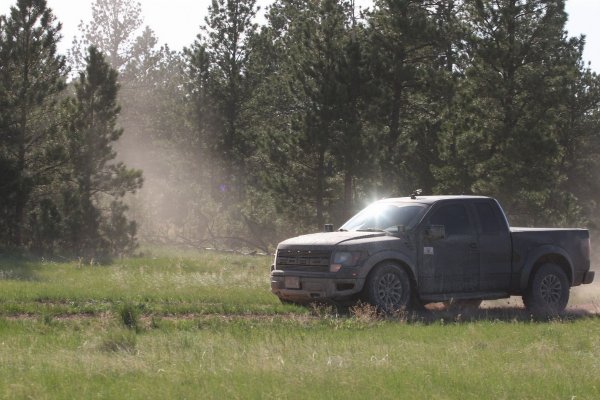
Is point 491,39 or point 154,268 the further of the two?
point 491,39

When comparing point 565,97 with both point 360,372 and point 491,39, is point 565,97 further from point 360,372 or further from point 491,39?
point 360,372

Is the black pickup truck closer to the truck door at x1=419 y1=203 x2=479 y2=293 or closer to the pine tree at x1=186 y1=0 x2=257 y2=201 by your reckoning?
the truck door at x1=419 y1=203 x2=479 y2=293

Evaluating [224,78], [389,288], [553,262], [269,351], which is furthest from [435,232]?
[224,78]

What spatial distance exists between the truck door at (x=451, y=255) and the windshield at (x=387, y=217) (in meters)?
0.28

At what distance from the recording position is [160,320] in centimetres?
1182

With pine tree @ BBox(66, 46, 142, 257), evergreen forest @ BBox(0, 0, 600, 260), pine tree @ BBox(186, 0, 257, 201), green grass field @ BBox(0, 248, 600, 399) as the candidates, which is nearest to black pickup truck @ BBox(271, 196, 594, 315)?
green grass field @ BBox(0, 248, 600, 399)

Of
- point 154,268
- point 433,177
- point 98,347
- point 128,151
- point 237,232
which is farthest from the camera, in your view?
point 128,151

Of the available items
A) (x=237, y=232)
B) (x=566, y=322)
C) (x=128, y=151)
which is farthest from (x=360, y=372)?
(x=128, y=151)

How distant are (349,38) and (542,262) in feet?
68.9

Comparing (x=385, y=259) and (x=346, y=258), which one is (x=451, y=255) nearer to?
(x=385, y=259)

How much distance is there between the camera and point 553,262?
47.4 feet

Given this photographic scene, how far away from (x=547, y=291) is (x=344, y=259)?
4.02m

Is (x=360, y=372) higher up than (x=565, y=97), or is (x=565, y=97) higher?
(x=565, y=97)

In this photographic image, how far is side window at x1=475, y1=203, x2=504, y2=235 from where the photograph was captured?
1388cm
